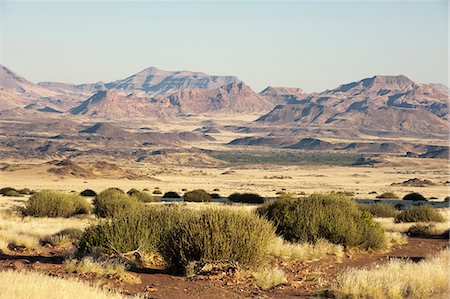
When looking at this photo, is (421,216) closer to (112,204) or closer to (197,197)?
(112,204)

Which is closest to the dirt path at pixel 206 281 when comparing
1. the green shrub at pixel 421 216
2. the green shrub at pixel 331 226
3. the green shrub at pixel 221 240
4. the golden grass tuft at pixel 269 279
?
the golden grass tuft at pixel 269 279

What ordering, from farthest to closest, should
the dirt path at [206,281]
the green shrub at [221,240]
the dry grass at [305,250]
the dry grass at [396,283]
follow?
the dry grass at [305,250] < the green shrub at [221,240] < the dirt path at [206,281] < the dry grass at [396,283]

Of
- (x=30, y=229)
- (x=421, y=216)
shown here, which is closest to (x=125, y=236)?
Answer: (x=30, y=229)

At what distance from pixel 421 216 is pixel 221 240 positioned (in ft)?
55.8

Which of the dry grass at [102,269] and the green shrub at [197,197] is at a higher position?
the dry grass at [102,269]

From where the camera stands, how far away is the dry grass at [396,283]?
36.4 feet

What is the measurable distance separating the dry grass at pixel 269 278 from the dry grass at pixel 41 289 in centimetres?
352

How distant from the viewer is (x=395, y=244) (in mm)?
20156

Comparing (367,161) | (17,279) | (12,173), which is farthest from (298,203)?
(367,161)

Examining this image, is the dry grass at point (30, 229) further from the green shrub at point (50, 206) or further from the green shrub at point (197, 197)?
the green shrub at point (197, 197)

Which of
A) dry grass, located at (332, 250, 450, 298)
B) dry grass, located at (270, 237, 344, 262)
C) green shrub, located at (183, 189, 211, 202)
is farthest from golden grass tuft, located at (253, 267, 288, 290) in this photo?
green shrub, located at (183, 189, 211, 202)

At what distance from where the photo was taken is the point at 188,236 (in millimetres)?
13711

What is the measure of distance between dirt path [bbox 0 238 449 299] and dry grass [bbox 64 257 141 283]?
22 centimetres

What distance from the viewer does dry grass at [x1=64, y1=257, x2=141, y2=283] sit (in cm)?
1282
